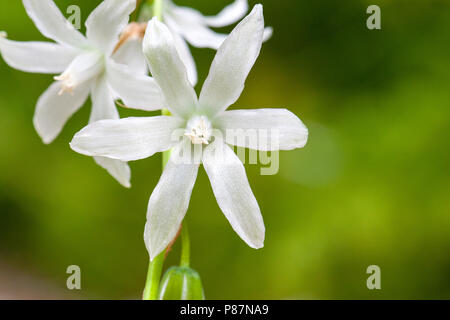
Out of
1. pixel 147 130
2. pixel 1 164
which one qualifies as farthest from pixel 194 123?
pixel 1 164

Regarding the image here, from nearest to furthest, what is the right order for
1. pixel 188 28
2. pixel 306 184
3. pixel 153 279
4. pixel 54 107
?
pixel 153 279
pixel 54 107
pixel 188 28
pixel 306 184

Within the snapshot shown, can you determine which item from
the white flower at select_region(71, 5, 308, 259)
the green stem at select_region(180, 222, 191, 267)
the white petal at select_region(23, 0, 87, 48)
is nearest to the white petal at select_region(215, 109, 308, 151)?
the white flower at select_region(71, 5, 308, 259)

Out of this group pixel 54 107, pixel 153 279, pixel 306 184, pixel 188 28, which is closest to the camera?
pixel 153 279

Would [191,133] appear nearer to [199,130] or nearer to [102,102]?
[199,130]

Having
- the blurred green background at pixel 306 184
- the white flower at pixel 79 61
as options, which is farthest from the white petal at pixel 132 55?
the blurred green background at pixel 306 184

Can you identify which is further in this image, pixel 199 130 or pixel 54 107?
pixel 54 107

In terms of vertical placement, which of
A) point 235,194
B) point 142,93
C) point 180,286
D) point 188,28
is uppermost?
point 188,28

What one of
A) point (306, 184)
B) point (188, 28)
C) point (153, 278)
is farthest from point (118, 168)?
point (306, 184)
